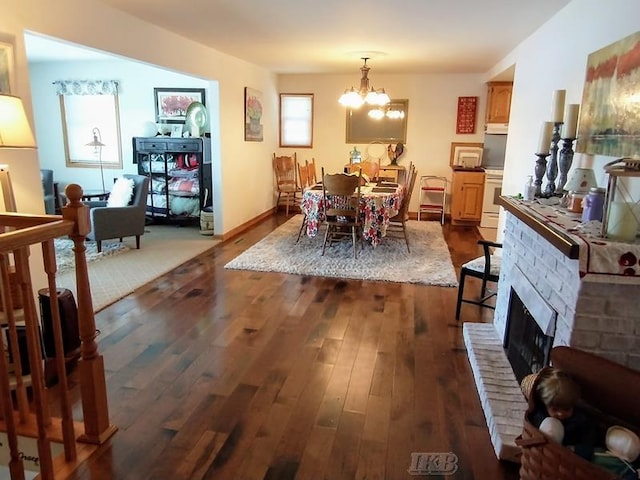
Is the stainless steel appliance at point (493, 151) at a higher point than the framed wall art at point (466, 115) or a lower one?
lower

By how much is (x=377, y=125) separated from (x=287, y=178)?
175 cm

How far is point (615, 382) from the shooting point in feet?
5.10

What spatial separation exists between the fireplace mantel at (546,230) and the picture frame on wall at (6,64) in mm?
2970

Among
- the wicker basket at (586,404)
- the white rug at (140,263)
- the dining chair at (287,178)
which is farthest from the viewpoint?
the dining chair at (287,178)

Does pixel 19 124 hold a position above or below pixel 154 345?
above

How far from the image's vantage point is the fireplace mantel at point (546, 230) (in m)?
1.62

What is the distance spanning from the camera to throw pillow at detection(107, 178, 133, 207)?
533 cm

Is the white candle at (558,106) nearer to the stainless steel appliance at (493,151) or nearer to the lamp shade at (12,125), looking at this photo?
the lamp shade at (12,125)

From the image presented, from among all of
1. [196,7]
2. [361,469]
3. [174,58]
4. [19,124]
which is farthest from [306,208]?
[361,469]

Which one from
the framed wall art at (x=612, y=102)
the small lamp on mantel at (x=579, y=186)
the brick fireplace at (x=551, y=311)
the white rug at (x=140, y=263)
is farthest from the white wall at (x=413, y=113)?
the small lamp on mantel at (x=579, y=186)

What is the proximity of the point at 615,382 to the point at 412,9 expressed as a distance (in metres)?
2.90

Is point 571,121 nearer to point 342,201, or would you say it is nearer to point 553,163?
point 553,163

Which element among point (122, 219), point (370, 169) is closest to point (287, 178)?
point (370, 169)

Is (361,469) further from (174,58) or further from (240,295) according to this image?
(174,58)
